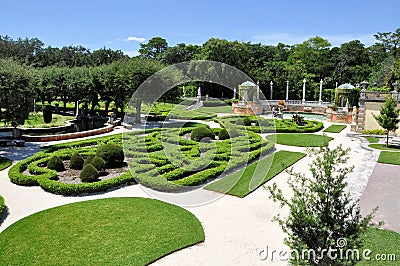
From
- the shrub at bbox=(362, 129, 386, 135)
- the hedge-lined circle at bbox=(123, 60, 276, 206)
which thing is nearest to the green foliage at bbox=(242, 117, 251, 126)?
the hedge-lined circle at bbox=(123, 60, 276, 206)

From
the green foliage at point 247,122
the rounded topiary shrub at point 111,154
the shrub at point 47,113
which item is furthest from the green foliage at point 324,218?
the shrub at point 47,113

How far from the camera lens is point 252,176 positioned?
1482 cm

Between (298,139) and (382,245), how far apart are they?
1669 centimetres

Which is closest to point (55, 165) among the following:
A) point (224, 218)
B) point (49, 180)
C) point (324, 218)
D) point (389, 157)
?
point (49, 180)

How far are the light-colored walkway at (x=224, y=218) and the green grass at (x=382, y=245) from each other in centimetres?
219

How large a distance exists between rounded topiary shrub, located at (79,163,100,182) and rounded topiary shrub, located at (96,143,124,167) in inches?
73.7

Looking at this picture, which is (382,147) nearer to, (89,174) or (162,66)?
(89,174)

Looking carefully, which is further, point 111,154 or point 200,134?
point 200,134

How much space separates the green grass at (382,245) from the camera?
25.5 ft

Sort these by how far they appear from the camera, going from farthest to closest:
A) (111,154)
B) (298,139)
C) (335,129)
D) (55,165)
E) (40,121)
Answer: (40,121)
(335,129)
(298,139)
(111,154)
(55,165)

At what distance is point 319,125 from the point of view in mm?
31141

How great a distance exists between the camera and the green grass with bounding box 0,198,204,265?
795 cm

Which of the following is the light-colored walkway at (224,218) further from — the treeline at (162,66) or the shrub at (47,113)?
the shrub at (47,113)

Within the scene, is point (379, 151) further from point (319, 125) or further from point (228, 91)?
point (228, 91)
